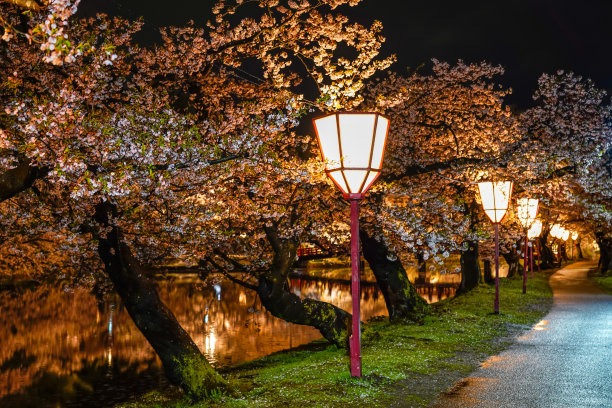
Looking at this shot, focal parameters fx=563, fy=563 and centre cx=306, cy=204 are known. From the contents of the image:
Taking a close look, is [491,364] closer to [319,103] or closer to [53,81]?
[319,103]

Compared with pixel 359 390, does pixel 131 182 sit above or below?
above

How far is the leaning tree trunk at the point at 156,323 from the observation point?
12.2 meters

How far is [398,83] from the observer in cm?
3023

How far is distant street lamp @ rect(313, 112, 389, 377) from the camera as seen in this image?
1084 cm

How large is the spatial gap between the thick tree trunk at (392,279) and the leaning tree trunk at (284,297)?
5775 mm

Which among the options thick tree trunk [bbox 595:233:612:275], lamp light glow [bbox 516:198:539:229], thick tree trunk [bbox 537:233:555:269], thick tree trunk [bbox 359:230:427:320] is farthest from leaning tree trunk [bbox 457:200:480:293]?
thick tree trunk [bbox 537:233:555:269]

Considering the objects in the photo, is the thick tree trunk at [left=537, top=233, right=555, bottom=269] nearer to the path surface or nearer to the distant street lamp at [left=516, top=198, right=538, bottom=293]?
the distant street lamp at [left=516, top=198, right=538, bottom=293]

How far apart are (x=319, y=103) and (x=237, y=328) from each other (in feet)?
68.7

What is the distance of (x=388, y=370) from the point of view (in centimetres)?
1211

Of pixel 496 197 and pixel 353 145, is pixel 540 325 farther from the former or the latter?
pixel 353 145

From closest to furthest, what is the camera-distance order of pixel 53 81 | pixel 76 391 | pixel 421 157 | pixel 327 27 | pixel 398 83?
pixel 53 81 → pixel 327 27 → pixel 76 391 → pixel 421 157 → pixel 398 83

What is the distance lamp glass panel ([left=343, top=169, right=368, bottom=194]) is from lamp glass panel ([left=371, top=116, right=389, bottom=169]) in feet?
0.91

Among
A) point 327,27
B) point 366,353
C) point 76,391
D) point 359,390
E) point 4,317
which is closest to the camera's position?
point 359,390

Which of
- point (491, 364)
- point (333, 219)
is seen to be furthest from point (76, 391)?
point (491, 364)
